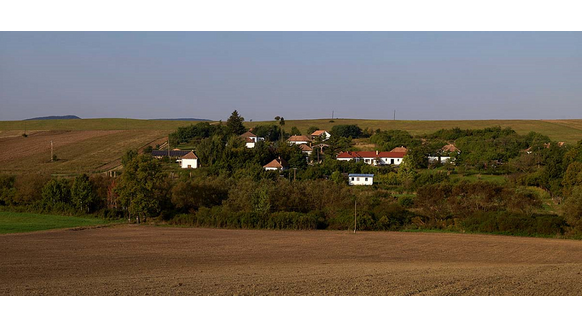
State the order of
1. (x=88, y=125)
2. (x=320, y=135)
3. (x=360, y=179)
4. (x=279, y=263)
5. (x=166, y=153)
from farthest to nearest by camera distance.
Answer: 1. (x=88, y=125)
2. (x=320, y=135)
3. (x=166, y=153)
4. (x=360, y=179)
5. (x=279, y=263)

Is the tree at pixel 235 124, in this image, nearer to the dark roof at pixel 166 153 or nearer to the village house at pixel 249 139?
the village house at pixel 249 139

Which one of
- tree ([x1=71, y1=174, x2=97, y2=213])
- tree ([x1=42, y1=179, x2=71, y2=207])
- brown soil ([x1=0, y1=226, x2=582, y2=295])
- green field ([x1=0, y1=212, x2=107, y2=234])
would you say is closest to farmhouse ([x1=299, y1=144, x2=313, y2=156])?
tree ([x1=71, y1=174, x2=97, y2=213])

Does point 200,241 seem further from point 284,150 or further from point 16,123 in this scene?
point 16,123

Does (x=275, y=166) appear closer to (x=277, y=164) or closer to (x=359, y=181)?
(x=277, y=164)

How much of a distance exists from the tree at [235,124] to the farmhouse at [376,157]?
2370 centimetres

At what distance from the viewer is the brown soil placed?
17.0 meters

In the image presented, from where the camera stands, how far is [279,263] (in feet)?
85.0

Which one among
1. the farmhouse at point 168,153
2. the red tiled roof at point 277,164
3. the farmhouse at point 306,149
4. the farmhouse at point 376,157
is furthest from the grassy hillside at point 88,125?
the red tiled roof at point 277,164

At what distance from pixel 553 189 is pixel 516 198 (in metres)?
11.7

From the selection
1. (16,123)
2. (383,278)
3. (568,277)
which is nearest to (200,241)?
(383,278)

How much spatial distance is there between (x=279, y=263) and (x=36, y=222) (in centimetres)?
2716

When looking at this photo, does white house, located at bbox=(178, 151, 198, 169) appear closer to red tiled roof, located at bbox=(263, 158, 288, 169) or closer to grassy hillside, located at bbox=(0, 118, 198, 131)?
red tiled roof, located at bbox=(263, 158, 288, 169)

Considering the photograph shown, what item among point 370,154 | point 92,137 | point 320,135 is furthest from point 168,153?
point 92,137

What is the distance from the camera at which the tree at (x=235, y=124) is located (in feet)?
316
